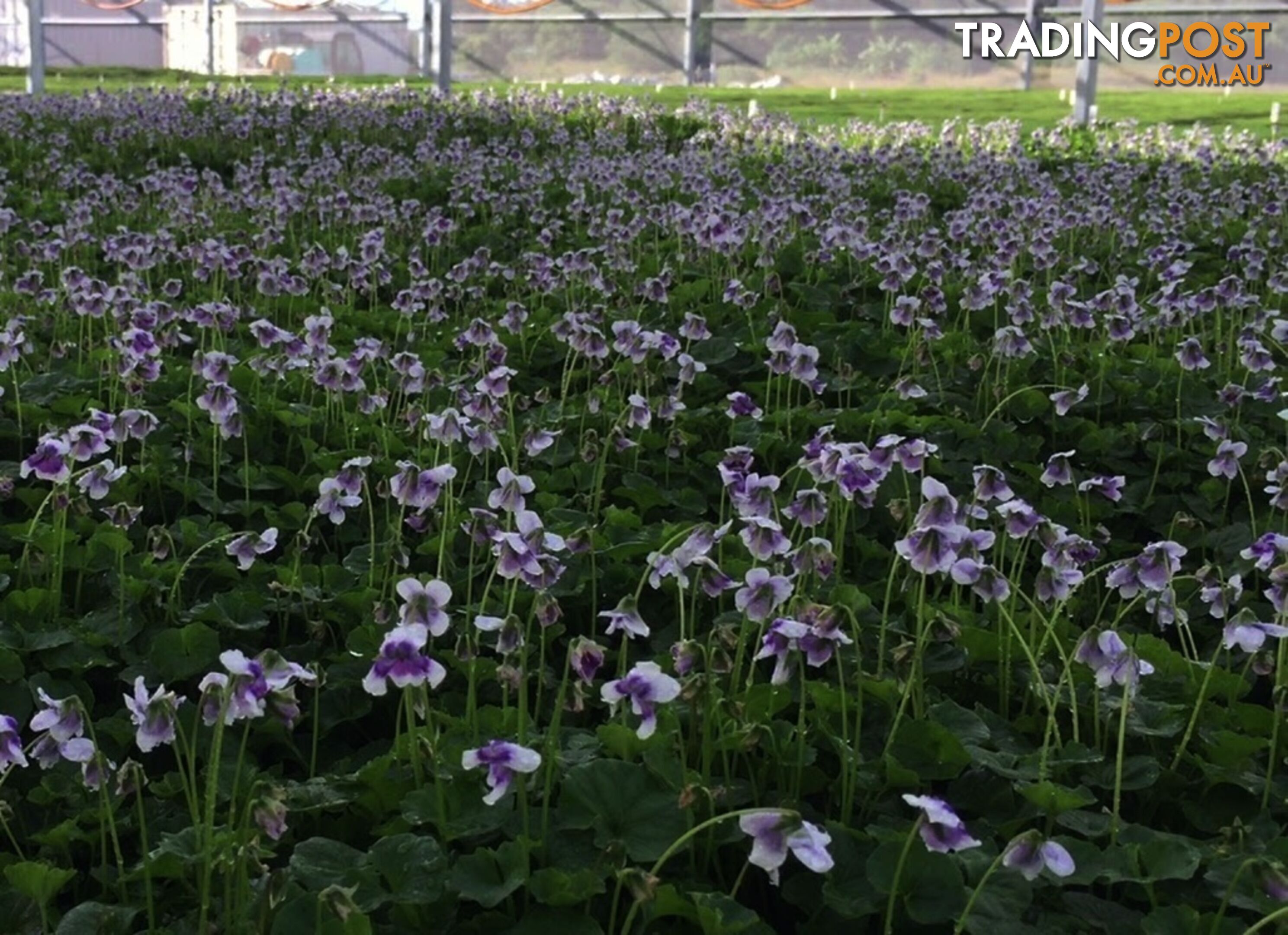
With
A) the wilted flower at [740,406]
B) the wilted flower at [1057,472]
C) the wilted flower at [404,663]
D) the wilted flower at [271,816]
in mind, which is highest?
the wilted flower at [740,406]

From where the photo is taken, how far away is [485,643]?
8.09 feet

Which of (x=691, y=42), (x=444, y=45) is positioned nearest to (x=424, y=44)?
(x=691, y=42)

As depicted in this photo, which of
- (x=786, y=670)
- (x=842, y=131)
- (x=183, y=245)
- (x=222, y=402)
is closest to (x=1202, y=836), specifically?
(x=786, y=670)

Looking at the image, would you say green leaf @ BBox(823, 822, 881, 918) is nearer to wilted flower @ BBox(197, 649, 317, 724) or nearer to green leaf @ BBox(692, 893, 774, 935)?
green leaf @ BBox(692, 893, 774, 935)

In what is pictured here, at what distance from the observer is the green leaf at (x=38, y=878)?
1.70 meters

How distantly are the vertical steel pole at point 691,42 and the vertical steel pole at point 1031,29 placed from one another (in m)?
6.37

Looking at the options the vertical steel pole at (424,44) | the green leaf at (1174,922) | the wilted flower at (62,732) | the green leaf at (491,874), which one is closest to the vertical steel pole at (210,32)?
the vertical steel pole at (424,44)

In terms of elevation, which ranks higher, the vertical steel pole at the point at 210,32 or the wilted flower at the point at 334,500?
the vertical steel pole at the point at 210,32

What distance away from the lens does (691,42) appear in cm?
2867

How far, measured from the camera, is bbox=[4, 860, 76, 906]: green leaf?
5.57 ft

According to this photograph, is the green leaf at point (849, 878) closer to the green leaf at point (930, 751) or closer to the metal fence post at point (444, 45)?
the green leaf at point (930, 751)

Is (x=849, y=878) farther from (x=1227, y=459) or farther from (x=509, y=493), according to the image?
(x=1227, y=459)

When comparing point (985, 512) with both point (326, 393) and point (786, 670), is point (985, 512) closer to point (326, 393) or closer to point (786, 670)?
point (786, 670)

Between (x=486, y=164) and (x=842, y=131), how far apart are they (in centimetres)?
468
